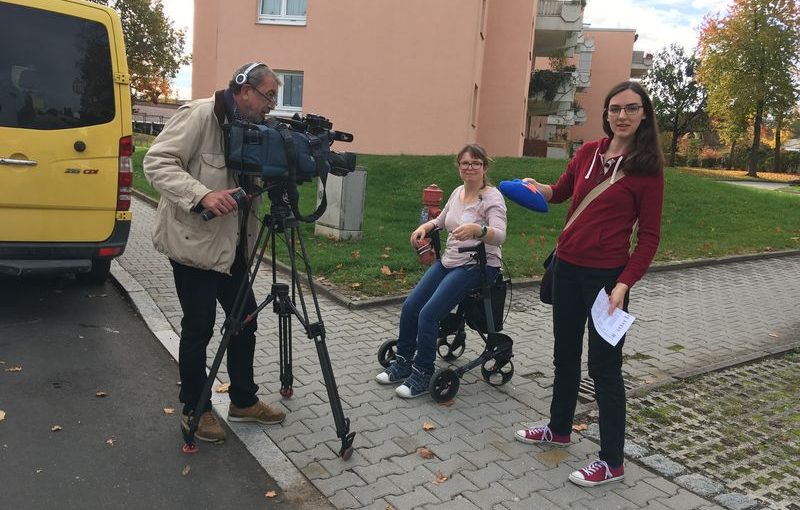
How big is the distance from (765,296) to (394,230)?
523cm

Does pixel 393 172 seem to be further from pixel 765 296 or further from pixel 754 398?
pixel 754 398

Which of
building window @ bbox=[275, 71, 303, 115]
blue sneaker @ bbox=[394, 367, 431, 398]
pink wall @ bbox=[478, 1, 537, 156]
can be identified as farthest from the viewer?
pink wall @ bbox=[478, 1, 537, 156]

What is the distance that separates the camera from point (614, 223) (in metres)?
3.24

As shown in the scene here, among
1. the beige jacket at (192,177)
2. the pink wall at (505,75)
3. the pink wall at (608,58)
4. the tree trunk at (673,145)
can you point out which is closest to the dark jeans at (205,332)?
the beige jacket at (192,177)

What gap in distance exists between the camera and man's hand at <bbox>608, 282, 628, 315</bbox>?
312 centimetres

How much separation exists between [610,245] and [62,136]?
439 cm

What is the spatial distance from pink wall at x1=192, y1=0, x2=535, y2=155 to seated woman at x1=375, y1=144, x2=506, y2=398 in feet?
46.9

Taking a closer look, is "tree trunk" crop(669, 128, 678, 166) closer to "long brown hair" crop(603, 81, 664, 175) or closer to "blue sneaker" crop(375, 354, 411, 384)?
"blue sneaker" crop(375, 354, 411, 384)

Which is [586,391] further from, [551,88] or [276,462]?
[551,88]

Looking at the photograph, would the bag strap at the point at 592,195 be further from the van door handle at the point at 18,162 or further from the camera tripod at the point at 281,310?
the van door handle at the point at 18,162

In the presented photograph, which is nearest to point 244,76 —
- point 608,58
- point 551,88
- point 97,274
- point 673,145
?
point 97,274

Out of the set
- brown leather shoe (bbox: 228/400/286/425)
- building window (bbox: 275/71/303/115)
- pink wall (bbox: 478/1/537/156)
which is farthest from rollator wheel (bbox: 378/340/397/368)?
pink wall (bbox: 478/1/537/156)

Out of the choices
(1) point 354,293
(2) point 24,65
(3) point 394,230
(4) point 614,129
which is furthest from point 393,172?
(4) point 614,129

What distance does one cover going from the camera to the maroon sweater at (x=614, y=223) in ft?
10.3
